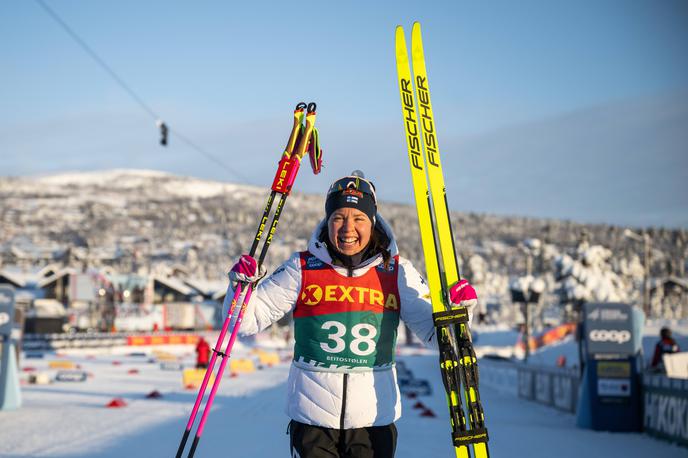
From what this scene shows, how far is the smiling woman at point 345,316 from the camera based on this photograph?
4535 mm

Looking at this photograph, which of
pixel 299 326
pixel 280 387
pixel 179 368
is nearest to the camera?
pixel 299 326

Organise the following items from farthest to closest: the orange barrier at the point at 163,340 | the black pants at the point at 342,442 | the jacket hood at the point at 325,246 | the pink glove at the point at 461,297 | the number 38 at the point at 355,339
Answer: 1. the orange barrier at the point at 163,340
2. the pink glove at the point at 461,297
3. the jacket hood at the point at 325,246
4. the number 38 at the point at 355,339
5. the black pants at the point at 342,442

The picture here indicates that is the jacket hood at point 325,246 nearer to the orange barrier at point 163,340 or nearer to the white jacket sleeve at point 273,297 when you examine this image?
the white jacket sleeve at point 273,297

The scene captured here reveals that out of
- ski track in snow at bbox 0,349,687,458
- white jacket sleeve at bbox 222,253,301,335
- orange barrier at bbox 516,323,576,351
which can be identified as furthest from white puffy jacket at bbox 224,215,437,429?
orange barrier at bbox 516,323,576,351

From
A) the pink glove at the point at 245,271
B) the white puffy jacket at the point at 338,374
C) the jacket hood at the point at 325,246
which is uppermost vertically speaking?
the jacket hood at the point at 325,246

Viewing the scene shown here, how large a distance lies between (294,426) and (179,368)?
88.2 ft

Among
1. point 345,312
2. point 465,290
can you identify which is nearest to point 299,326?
point 345,312

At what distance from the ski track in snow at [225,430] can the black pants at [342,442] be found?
208 inches

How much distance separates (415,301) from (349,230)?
1.93 feet

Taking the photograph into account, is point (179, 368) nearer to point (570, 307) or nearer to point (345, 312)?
point (345, 312)

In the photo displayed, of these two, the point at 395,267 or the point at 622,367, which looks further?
the point at 622,367

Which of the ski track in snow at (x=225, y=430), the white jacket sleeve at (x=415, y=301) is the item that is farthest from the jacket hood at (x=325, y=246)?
the ski track in snow at (x=225, y=430)

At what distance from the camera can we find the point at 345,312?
15.2ft

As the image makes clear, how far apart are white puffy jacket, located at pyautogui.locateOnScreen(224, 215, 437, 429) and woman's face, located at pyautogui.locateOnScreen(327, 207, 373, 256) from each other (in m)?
0.10
